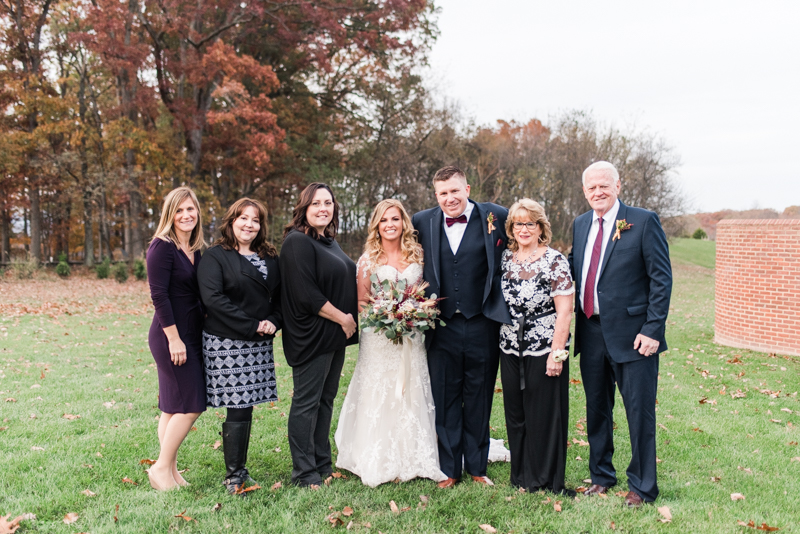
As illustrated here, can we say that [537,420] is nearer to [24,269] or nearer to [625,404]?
[625,404]

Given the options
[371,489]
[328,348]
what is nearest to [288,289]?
[328,348]

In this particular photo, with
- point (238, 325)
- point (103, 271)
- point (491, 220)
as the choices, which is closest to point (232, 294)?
point (238, 325)

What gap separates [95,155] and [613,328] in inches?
1032

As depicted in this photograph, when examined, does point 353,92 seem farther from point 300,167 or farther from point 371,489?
point 371,489

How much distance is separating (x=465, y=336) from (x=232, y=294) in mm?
1818

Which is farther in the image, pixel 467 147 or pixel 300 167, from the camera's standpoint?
pixel 467 147

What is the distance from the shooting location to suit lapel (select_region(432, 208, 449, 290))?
4.36m

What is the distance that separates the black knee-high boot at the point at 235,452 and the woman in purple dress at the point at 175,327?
285 millimetres

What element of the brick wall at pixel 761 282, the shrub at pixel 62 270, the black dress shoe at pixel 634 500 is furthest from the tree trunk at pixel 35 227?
the black dress shoe at pixel 634 500

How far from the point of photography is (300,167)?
23.9 m

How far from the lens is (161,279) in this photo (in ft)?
12.6

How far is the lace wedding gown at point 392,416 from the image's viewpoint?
Result: 4.35 meters

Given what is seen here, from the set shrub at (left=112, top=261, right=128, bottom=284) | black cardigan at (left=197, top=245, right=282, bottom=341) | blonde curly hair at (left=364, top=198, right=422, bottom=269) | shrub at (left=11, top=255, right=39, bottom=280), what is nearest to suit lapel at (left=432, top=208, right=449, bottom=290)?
blonde curly hair at (left=364, top=198, right=422, bottom=269)

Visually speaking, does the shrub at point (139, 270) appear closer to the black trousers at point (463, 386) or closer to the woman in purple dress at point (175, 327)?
the woman in purple dress at point (175, 327)
